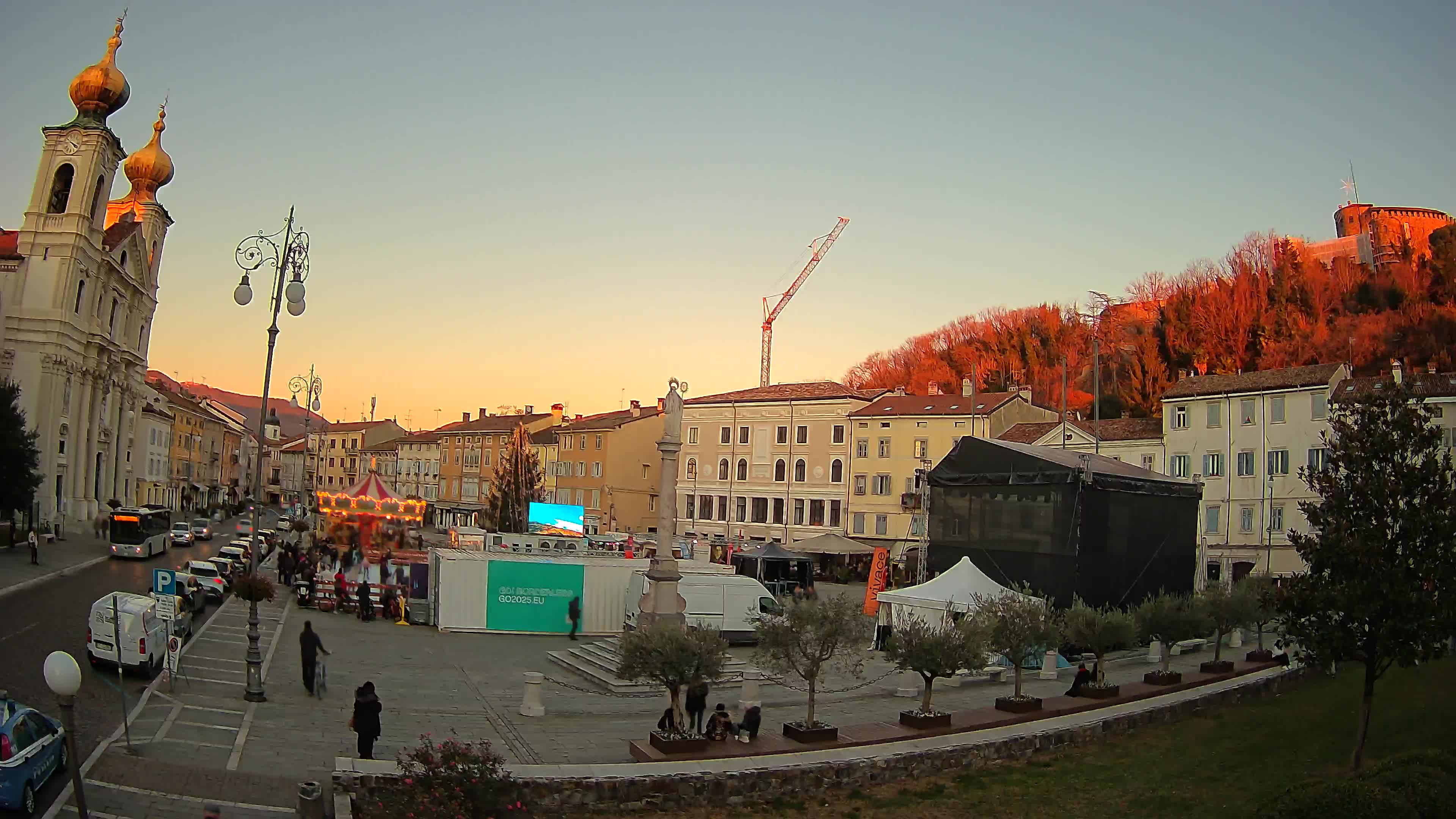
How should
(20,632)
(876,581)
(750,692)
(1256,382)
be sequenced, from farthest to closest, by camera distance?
(1256,382) → (876,581) → (20,632) → (750,692)

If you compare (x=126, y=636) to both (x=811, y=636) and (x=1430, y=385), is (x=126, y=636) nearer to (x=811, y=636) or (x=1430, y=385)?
(x=811, y=636)

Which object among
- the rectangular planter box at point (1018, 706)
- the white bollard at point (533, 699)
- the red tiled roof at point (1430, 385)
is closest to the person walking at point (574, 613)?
the white bollard at point (533, 699)

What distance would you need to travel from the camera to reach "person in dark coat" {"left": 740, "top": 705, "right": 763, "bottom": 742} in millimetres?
17328

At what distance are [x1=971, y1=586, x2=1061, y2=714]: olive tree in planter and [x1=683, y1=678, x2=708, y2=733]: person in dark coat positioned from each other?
19.4 ft

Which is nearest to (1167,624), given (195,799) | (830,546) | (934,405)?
(195,799)

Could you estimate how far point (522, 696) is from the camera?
2252cm

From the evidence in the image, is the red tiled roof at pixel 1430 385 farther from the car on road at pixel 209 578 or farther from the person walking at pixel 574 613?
the car on road at pixel 209 578

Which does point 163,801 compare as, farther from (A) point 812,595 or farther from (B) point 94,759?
(A) point 812,595

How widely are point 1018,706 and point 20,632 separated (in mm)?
22786

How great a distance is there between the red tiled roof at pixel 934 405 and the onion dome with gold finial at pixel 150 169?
185 ft

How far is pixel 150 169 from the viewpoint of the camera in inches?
3108

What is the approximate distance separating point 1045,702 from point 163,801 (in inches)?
650

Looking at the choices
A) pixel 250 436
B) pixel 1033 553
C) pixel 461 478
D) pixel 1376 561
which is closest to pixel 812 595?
pixel 1376 561

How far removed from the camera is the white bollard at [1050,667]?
2652cm
